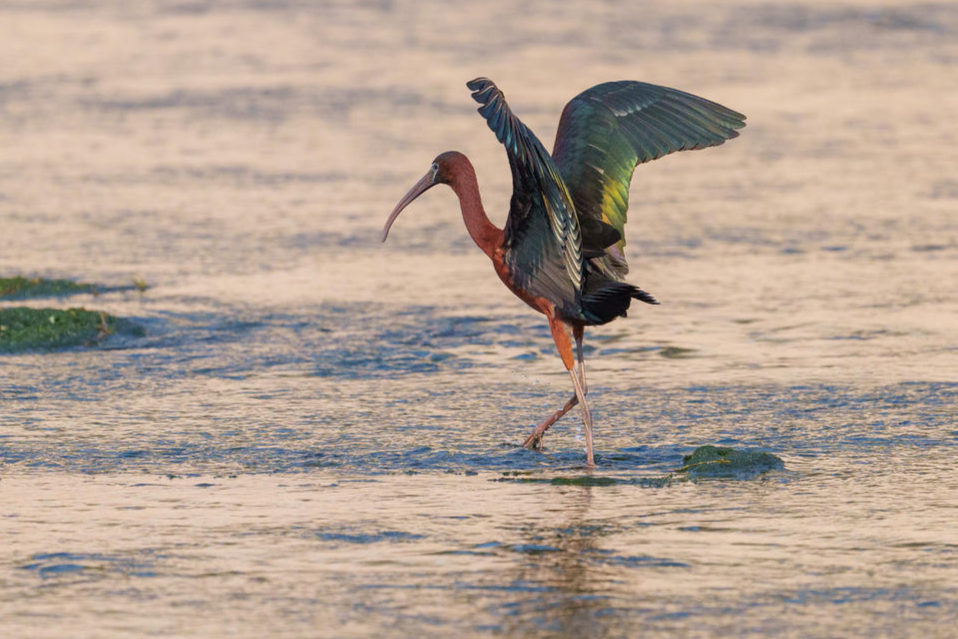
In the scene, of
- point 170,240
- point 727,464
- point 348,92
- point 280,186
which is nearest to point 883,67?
point 348,92

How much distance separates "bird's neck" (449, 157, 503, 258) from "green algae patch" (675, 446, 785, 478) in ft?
3.98

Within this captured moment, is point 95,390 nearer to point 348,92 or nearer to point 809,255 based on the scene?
point 809,255

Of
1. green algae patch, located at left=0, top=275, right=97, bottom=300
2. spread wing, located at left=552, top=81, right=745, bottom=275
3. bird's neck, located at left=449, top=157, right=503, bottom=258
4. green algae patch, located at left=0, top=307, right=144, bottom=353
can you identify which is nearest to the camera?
bird's neck, located at left=449, top=157, right=503, bottom=258

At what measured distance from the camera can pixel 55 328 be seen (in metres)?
9.90

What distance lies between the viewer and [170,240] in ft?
41.8

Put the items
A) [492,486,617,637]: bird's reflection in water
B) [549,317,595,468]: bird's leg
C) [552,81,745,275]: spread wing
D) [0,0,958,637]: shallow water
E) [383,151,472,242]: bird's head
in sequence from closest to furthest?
[492,486,617,637]: bird's reflection in water, [0,0,958,637]: shallow water, [549,317,595,468]: bird's leg, [383,151,472,242]: bird's head, [552,81,745,275]: spread wing

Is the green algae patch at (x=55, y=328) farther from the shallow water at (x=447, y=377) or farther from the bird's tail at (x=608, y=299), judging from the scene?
the bird's tail at (x=608, y=299)

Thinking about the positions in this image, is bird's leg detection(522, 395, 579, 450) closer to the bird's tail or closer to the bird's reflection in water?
the bird's tail

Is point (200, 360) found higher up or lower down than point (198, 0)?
lower down

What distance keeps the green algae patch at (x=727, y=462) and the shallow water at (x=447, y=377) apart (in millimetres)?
117

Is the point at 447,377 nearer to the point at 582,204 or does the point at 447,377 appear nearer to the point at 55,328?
the point at 582,204

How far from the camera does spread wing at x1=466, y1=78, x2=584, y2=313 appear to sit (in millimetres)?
7051

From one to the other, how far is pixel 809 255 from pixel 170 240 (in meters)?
4.38

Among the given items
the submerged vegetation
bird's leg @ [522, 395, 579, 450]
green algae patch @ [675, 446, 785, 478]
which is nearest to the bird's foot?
bird's leg @ [522, 395, 579, 450]
